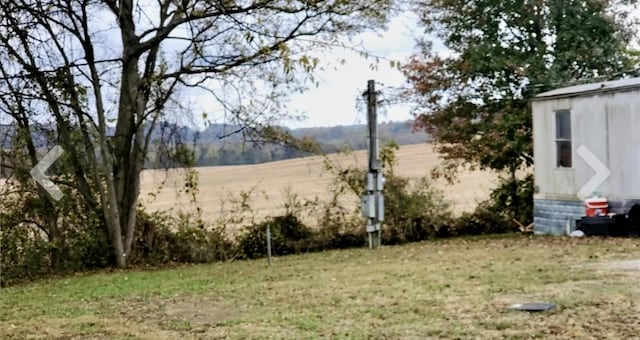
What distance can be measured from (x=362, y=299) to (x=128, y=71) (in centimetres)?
664

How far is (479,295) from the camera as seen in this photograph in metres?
6.35

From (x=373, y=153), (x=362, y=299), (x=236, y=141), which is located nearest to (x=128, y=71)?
(x=236, y=141)

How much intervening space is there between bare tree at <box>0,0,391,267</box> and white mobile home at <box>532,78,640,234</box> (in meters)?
3.68

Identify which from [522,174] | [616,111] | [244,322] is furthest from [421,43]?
[244,322]

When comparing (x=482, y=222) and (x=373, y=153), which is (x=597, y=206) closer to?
(x=482, y=222)

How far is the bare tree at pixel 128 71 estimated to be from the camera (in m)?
10.1

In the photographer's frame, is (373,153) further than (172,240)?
No

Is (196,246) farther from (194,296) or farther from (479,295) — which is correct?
(479,295)

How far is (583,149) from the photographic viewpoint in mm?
11953

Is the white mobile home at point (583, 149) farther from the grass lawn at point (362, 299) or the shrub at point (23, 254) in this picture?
the shrub at point (23, 254)

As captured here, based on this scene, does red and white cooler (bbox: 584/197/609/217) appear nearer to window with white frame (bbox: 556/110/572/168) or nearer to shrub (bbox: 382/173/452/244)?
window with white frame (bbox: 556/110/572/168)

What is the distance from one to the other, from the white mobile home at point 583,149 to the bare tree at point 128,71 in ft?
12.1

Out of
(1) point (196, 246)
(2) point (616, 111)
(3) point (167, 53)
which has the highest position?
(3) point (167, 53)

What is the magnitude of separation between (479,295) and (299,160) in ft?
23.4
